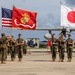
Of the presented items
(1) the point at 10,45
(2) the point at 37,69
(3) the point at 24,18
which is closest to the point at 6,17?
(3) the point at 24,18

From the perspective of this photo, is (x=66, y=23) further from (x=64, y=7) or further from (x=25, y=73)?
(x=25, y=73)

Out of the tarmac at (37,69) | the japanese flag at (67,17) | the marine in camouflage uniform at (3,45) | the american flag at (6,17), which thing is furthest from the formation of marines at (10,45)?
the japanese flag at (67,17)

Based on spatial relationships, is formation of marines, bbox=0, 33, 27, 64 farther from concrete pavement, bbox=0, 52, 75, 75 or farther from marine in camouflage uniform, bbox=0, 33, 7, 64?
concrete pavement, bbox=0, 52, 75, 75

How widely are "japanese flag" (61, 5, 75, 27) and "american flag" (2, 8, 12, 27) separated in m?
4.17

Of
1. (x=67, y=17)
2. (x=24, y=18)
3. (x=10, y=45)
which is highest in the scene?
(x=67, y=17)

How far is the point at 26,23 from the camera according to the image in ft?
71.9

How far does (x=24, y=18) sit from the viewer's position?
22.1m

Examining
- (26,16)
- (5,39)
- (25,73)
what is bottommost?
(25,73)

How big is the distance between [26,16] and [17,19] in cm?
63

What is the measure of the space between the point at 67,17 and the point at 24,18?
12.4ft

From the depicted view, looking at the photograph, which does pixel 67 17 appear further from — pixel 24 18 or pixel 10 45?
pixel 10 45

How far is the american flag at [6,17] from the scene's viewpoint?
21.2 m

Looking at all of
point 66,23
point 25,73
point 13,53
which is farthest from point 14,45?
point 25,73

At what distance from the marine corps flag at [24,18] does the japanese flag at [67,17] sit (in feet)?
9.84
